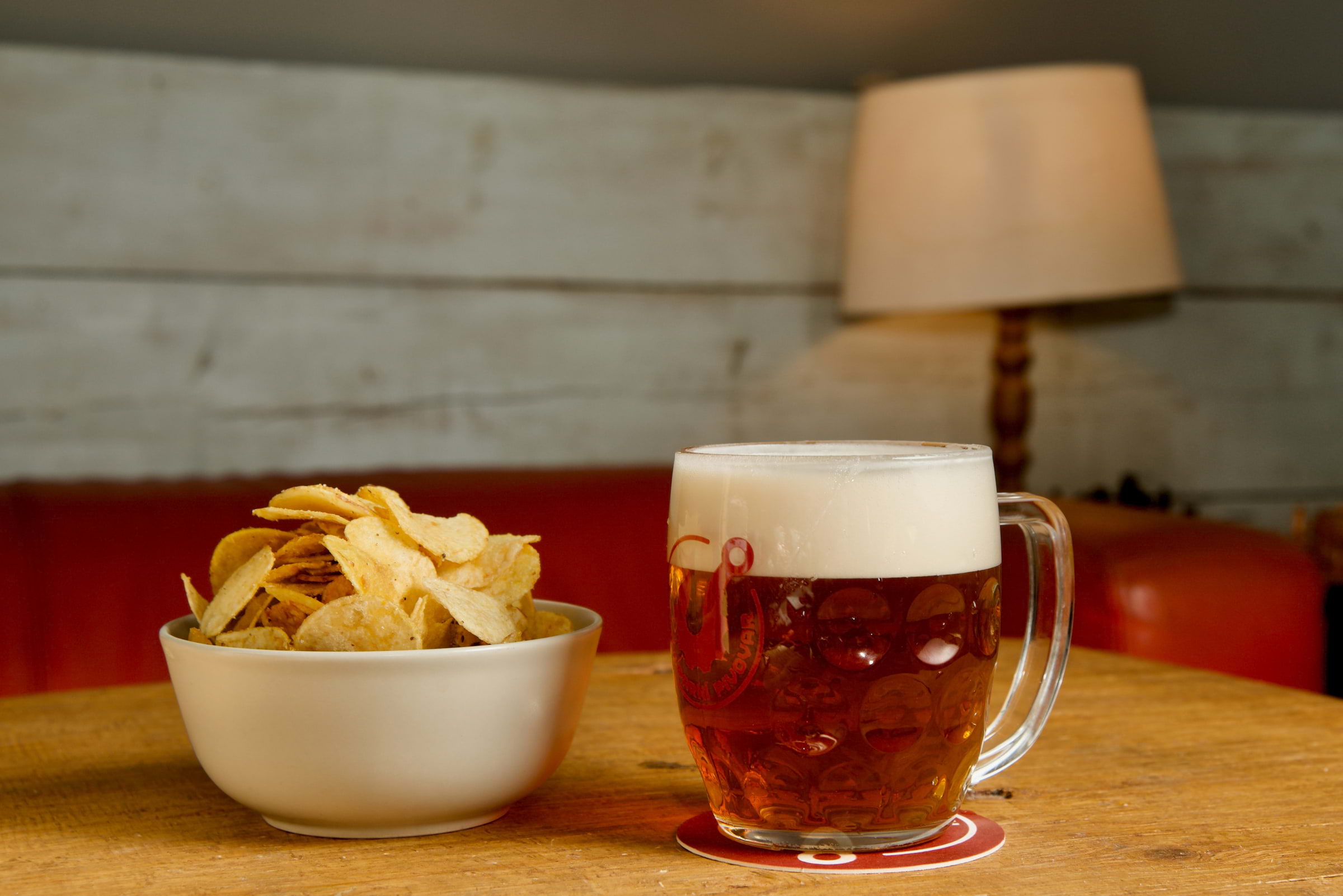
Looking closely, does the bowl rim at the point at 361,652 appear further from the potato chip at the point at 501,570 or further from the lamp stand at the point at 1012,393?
the lamp stand at the point at 1012,393

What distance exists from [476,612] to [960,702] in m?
0.20

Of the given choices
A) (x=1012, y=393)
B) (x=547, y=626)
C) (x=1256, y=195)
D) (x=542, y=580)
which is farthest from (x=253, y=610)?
(x=1256, y=195)

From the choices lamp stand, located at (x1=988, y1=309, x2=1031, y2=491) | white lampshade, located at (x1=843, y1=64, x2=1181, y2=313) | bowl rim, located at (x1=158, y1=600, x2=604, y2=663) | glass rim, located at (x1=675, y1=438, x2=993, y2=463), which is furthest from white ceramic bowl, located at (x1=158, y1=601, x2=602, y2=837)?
lamp stand, located at (x1=988, y1=309, x2=1031, y2=491)

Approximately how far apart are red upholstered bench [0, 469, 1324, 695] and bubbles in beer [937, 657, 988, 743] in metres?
0.89

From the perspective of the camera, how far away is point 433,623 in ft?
1.77

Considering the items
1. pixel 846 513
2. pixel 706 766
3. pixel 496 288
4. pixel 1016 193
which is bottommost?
pixel 706 766

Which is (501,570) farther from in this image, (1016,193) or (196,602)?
(1016,193)

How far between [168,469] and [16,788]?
3.98 feet

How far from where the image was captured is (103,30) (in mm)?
1686

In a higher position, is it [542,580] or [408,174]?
[408,174]

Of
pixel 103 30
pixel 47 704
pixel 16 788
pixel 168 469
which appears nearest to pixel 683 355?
pixel 168 469

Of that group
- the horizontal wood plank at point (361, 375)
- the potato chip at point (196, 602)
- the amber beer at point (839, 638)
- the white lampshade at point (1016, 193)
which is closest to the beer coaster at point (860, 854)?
the amber beer at point (839, 638)

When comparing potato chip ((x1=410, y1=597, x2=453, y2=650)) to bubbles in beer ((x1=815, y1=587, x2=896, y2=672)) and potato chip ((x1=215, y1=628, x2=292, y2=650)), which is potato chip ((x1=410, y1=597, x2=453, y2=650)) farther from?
bubbles in beer ((x1=815, y1=587, x2=896, y2=672))

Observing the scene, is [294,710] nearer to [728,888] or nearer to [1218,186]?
[728,888]
